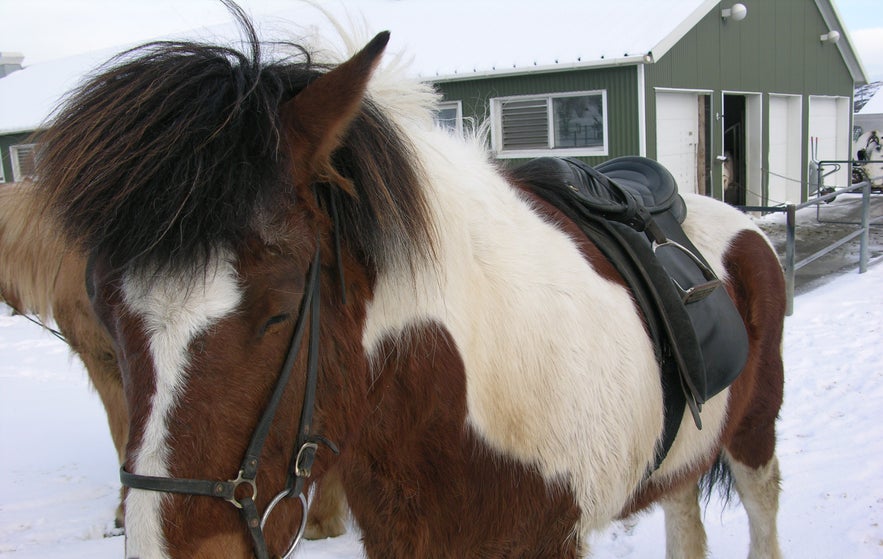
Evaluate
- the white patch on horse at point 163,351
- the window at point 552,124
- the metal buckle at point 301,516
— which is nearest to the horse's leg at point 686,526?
the metal buckle at point 301,516

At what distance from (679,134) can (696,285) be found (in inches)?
486

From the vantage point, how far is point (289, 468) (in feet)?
4.21

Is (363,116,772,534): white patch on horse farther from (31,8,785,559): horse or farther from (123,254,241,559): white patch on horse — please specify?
(123,254,241,559): white patch on horse

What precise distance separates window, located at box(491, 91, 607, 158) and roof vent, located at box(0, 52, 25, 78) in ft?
71.7

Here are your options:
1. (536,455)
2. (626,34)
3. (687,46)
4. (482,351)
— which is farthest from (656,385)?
(687,46)

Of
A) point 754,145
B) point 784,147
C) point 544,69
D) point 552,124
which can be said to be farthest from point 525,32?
point 784,147

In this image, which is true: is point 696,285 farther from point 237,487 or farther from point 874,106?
point 874,106

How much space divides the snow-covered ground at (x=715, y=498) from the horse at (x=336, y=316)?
176cm

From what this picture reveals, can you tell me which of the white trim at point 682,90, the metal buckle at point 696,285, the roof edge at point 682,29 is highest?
the roof edge at point 682,29

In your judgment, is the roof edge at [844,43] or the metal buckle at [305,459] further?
the roof edge at [844,43]

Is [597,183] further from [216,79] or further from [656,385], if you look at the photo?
[216,79]

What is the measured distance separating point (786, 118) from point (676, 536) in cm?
1742

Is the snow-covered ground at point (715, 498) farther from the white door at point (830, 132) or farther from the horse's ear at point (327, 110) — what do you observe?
the white door at point (830, 132)

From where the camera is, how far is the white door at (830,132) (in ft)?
61.5
